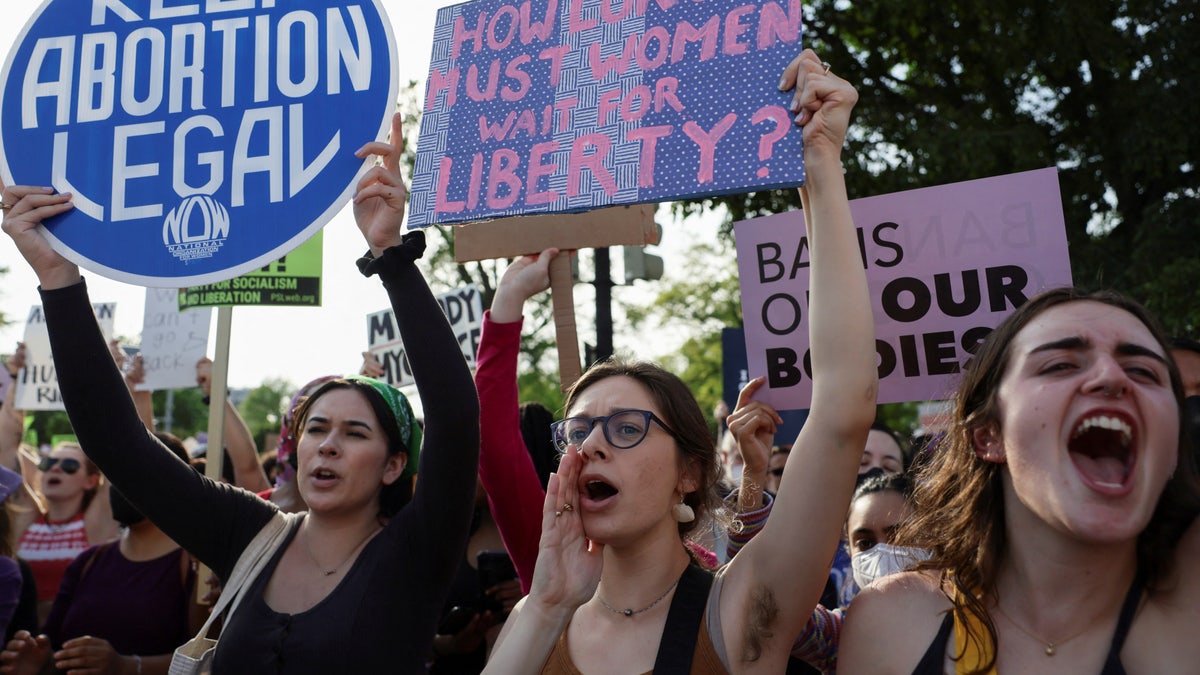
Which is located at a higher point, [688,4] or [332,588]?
[688,4]

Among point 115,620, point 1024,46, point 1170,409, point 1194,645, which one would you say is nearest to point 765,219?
point 1170,409

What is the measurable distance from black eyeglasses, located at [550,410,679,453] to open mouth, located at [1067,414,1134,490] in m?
0.83

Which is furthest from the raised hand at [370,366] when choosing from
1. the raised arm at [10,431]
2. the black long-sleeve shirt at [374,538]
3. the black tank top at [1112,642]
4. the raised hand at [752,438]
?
the black tank top at [1112,642]

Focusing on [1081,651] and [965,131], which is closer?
[1081,651]

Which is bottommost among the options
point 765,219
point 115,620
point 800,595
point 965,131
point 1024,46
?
point 115,620

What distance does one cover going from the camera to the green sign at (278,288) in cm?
549

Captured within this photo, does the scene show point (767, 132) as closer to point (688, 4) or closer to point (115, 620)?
point (688, 4)

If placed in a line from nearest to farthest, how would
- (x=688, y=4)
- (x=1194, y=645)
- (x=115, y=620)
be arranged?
(x=1194, y=645), (x=688, y=4), (x=115, y=620)

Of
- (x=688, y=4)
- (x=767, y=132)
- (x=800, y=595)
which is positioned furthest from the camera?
(x=688, y=4)

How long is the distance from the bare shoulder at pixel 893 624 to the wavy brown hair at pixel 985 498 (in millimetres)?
45

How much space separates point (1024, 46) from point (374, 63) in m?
8.92

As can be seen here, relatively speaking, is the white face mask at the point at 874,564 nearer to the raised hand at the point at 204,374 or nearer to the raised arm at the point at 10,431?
the raised hand at the point at 204,374

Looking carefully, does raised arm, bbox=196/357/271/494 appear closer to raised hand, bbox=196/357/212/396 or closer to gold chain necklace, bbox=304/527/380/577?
raised hand, bbox=196/357/212/396

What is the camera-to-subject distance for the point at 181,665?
102 inches
